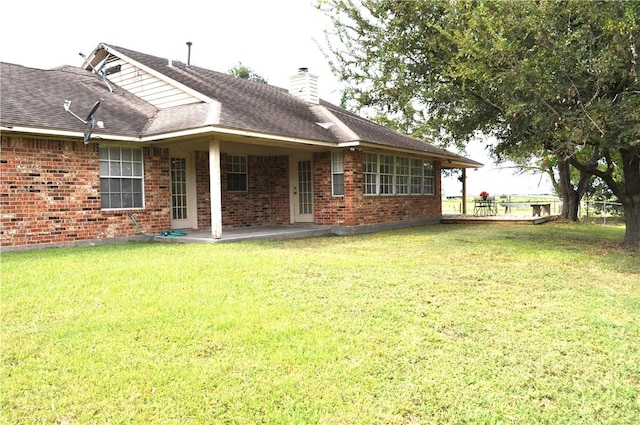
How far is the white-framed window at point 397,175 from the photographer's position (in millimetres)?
14719

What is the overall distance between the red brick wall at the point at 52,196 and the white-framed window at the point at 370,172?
6583 millimetres

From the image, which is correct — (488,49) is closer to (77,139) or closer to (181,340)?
(181,340)

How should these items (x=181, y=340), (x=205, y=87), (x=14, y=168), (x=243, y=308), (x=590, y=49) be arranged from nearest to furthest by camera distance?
(x=181, y=340) < (x=243, y=308) < (x=590, y=49) < (x=14, y=168) < (x=205, y=87)

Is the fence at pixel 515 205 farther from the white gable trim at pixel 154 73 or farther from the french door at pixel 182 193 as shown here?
the white gable trim at pixel 154 73

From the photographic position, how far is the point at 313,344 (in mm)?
4094

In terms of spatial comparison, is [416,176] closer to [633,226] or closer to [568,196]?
[633,226]

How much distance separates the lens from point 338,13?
1148cm

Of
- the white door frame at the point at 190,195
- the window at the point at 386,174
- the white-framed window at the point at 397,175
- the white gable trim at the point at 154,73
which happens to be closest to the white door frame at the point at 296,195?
the white-framed window at the point at 397,175

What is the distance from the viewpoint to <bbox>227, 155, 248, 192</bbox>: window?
559 inches

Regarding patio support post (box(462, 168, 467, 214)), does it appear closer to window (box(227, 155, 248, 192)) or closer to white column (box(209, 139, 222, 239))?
window (box(227, 155, 248, 192))

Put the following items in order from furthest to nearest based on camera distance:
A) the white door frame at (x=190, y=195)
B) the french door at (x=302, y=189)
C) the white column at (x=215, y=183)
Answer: the french door at (x=302, y=189) < the white door frame at (x=190, y=195) < the white column at (x=215, y=183)

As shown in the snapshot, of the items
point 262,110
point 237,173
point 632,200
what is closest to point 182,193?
point 237,173

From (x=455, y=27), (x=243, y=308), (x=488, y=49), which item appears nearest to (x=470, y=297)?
(x=243, y=308)

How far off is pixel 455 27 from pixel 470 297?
20.3 ft
